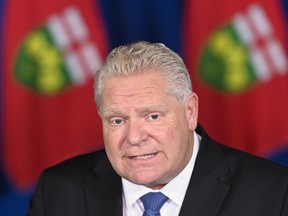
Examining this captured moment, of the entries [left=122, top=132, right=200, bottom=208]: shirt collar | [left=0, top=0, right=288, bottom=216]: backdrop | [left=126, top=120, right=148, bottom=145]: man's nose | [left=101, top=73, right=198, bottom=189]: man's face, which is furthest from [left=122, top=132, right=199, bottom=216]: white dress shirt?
[left=0, top=0, right=288, bottom=216]: backdrop

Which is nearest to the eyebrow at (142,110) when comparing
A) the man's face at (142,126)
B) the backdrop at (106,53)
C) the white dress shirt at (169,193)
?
the man's face at (142,126)

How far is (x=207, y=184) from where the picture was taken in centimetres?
224

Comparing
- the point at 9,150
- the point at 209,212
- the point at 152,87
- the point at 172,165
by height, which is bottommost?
the point at 9,150

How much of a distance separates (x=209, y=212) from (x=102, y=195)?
1.02 ft

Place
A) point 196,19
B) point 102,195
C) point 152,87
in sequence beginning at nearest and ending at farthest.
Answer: point 152,87
point 102,195
point 196,19

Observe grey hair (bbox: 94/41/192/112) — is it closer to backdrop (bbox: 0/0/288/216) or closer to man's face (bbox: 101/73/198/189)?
man's face (bbox: 101/73/198/189)

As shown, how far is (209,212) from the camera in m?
2.20

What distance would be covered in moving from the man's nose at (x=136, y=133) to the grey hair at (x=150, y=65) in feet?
0.36

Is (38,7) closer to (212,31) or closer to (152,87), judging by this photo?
(212,31)

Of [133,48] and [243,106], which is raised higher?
[133,48]

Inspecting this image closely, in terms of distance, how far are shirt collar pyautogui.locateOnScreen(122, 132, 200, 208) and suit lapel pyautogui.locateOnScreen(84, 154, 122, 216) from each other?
0.03m

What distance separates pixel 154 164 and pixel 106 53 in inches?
51.3

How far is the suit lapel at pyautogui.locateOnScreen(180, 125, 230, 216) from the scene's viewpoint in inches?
86.8

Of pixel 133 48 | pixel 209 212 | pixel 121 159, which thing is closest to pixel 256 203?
pixel 209 212
